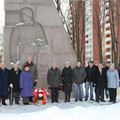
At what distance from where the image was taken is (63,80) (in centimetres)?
1043

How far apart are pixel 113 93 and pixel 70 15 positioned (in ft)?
45.2

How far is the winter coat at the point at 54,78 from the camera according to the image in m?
10.2

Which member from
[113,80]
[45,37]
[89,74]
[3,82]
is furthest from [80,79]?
[3,82]

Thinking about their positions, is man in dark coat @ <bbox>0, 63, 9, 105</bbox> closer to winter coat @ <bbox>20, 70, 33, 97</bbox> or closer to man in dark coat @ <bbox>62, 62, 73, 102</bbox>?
winter coat @ <bbox>20, 70, 33, 97</bbox>

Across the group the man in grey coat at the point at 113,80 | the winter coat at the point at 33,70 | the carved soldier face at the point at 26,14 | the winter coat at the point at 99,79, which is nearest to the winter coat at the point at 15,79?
the winter coat at the point at 33,70

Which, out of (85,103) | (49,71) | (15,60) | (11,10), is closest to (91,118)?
(85,103)

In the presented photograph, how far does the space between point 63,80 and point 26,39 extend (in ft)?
8.10

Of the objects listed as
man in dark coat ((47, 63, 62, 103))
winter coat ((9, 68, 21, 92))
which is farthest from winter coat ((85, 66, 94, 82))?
winter coat ((9, 68, 21, 92))

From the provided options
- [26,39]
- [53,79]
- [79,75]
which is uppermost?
[26,39]

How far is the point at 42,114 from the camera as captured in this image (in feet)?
24.4

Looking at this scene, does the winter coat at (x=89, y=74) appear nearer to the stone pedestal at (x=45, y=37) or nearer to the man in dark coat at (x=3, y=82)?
the stone pedestal at (x=45, y=37)

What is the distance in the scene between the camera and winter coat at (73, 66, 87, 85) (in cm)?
1052

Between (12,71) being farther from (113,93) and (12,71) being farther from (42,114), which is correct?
(113,93)

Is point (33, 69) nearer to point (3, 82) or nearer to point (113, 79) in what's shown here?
point (3, 82)
